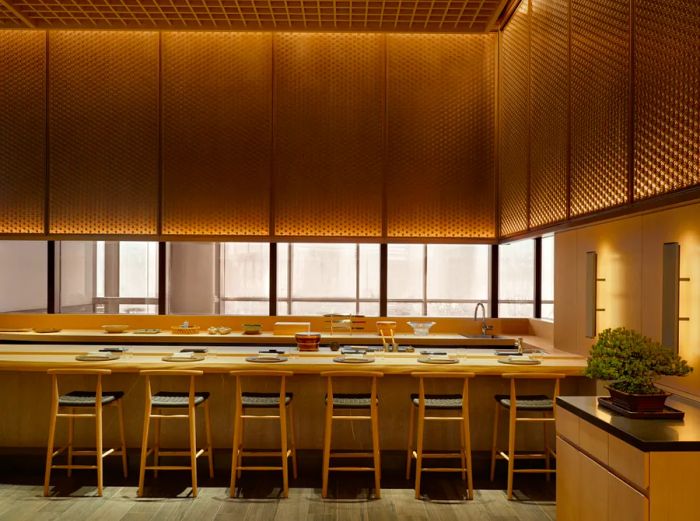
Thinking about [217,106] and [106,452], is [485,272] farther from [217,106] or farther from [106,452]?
[106,452]

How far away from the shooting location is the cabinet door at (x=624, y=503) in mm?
2354

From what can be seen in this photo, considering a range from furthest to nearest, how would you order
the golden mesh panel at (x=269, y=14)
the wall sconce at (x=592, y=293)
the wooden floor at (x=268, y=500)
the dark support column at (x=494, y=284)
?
the dark support column at (x=494, y=284) < the golden mesh panel at (x=269, y=14) < the wall sconce at (x=592, y=293) < the wooden floor at (x=268, y=500)

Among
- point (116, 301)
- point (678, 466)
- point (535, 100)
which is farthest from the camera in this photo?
point (116, 301)

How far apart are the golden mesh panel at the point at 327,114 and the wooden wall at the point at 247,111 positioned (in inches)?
0.4

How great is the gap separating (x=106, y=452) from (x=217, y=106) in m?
3.68

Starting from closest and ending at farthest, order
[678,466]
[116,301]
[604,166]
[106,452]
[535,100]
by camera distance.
→ [678,466]
[604,166]
[106,452]
[535,100]
[116,301]

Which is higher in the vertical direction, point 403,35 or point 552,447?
point 403,35

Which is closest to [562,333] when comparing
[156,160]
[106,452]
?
[106,452]

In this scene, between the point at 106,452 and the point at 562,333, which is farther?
the point at 562,333

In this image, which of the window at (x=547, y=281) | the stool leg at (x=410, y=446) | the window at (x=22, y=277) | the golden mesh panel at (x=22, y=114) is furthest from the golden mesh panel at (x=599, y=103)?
the window at (x=22, y=277)

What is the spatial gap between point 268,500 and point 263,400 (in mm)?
668

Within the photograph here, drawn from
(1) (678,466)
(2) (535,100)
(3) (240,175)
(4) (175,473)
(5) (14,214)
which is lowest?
(4) (175,473)

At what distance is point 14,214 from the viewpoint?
645 centimetres

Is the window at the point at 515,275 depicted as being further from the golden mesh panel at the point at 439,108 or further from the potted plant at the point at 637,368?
the potted plant at the point at 637,368
